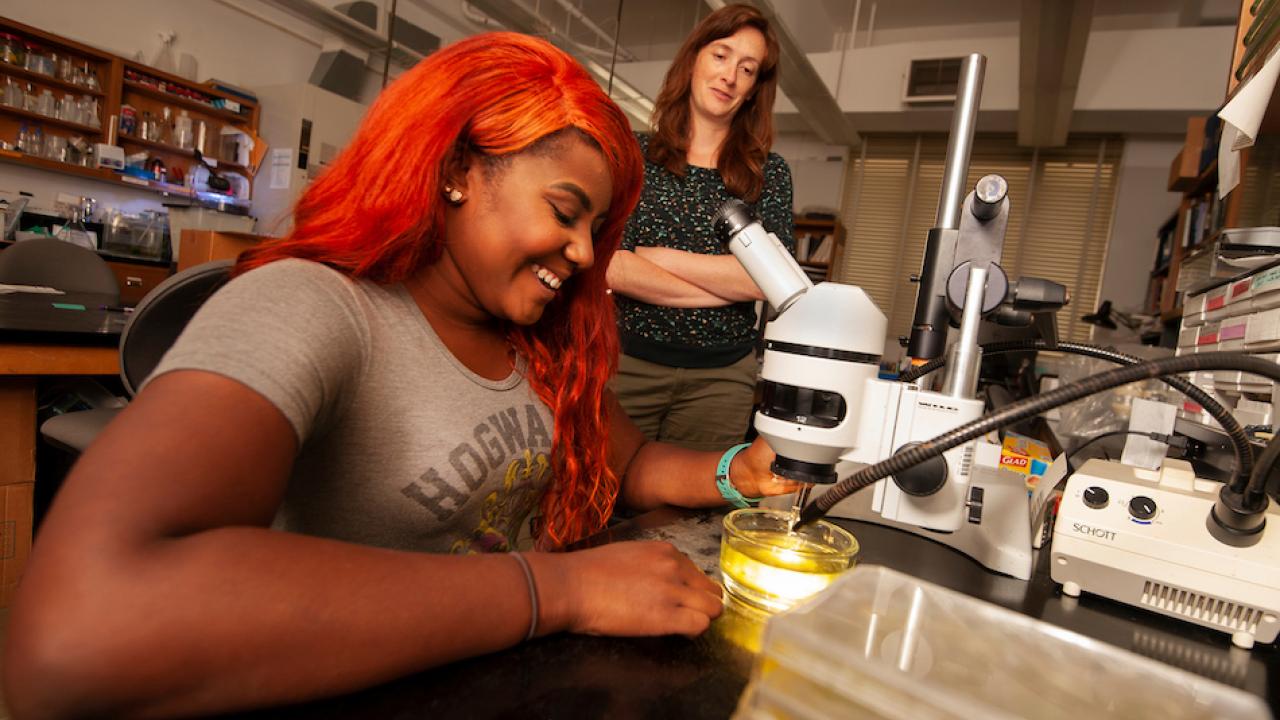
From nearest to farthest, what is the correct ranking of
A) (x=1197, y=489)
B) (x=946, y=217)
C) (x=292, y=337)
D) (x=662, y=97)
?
(x=292, y=337) → (x=946, y=217) → (x=1197, y=489) → (x=662, y=97)

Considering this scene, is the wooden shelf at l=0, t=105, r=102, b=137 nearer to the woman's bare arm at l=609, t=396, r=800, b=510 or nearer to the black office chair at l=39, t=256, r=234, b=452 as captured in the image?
the black office chair at l=39, t=256, r=234, b=452

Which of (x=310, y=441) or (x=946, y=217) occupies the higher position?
(x=946, y=217)

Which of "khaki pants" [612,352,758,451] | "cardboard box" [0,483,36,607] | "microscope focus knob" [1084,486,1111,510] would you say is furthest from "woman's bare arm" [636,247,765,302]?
"cardboard box" [0,483,36,607]

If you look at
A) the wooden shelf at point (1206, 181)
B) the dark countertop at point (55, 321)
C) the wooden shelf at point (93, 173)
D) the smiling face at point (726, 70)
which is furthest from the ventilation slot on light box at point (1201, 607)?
the wooden shelf at point (93, 173)

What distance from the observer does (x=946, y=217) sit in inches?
26.0

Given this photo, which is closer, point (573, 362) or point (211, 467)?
point (211, 467)

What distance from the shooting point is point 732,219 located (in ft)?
1.98

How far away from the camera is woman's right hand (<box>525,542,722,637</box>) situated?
534 mm

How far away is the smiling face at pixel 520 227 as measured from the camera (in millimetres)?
774

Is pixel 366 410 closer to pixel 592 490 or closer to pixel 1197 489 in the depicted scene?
pixel 592 490

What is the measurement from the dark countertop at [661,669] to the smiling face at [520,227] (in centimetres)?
31

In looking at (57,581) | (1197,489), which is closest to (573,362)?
(57,581)

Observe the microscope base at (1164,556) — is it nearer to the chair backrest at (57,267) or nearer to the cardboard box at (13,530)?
the cardboard box at (13,530)

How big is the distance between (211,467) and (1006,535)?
2.67 ft
